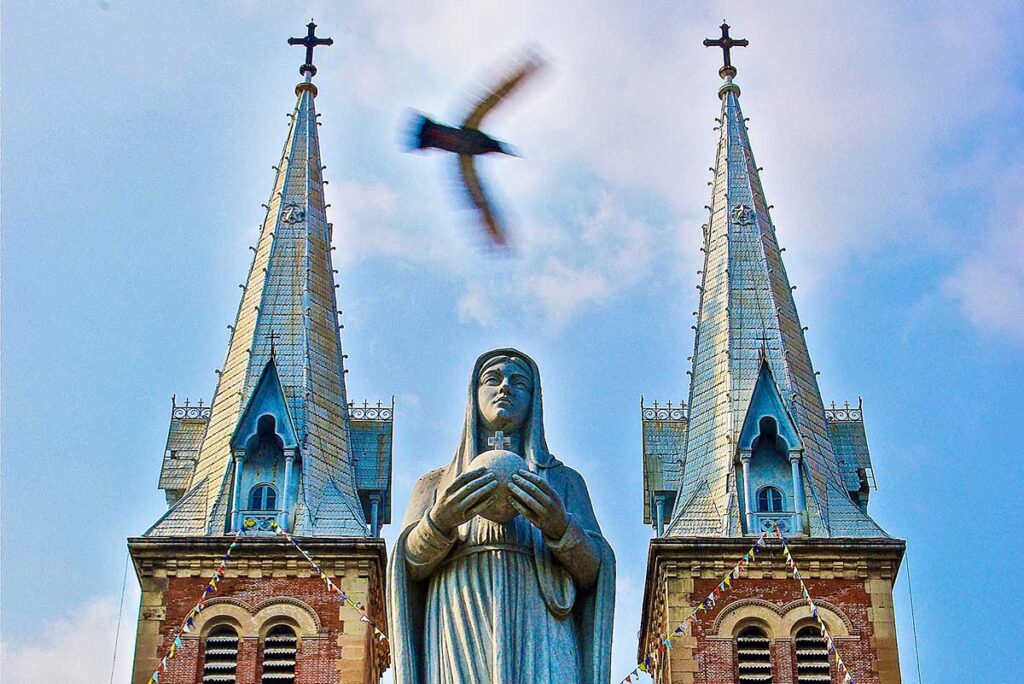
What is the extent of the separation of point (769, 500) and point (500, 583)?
29703 mm

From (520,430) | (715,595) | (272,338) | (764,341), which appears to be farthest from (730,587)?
(520,430)

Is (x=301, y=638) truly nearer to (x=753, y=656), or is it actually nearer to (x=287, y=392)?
(x=287, y=392)

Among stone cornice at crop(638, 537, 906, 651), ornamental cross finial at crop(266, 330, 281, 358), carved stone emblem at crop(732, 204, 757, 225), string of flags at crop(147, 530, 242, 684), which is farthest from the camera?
carved stone emblem at crop(732, 204, 757, 225)

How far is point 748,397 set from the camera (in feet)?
145

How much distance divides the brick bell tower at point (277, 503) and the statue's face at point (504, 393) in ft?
84.8

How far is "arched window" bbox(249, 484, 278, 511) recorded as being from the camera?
4203cm

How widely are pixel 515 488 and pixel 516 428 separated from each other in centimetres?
97

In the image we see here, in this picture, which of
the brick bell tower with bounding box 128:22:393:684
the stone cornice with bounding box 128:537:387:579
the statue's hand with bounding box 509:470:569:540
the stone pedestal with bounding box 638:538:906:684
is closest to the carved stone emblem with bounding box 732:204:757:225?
the brick bell tower with bounding box 128:22:393:684

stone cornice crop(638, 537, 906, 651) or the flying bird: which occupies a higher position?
stone cornice crop(638, 537, 906, 651)

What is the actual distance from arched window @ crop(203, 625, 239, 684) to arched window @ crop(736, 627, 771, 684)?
8327mm

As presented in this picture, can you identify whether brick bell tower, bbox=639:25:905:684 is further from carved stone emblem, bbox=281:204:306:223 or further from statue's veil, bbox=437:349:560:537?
statue's veil, bbox=437:349:560:537

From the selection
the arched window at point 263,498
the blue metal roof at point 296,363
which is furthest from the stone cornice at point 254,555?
the arched window at point 263,498

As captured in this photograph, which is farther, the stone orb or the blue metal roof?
the blue metal roof

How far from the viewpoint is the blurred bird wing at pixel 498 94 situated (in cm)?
1208
